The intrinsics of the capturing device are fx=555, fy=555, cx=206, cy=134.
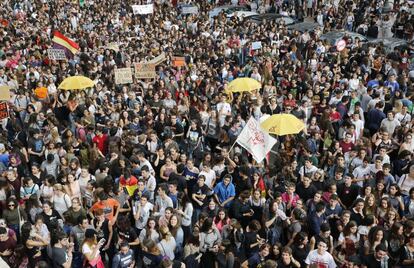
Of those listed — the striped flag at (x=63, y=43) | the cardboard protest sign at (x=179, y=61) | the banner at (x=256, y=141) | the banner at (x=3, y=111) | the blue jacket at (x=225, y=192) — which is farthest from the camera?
the striped flag at (x=63, y=43)

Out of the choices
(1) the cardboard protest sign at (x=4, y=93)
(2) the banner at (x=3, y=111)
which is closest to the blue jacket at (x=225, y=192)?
(2) the banner at (x=3, y=111)

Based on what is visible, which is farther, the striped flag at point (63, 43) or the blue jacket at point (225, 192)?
the striped flag at point (63, 43)

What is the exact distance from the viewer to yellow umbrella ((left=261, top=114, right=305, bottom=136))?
9516mm

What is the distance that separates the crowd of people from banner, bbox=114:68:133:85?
0.41m

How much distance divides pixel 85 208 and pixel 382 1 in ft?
60.0

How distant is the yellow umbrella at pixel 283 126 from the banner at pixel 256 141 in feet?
1.66

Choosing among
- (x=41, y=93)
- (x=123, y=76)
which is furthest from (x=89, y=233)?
(x=123, y=76)

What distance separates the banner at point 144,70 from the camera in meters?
14.2

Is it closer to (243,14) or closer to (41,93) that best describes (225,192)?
(41,93)

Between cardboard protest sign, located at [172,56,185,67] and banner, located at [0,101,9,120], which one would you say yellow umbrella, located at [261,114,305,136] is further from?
cardboard protest sign, located at [172,56,185,67]

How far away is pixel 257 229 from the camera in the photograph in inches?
284

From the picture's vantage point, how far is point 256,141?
9047mm

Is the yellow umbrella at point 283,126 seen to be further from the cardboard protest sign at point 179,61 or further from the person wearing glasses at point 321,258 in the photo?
the cardboard protest sign at point 179,61

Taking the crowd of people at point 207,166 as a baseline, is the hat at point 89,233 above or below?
above
